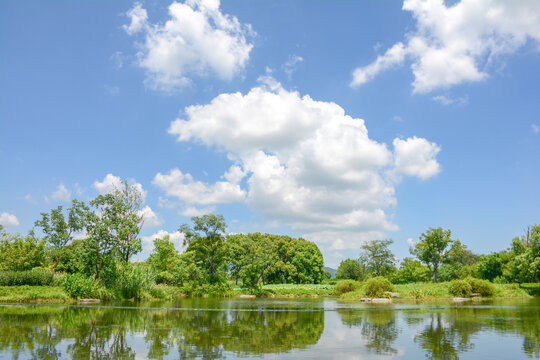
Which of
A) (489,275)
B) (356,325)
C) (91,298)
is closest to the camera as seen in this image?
(356,325)

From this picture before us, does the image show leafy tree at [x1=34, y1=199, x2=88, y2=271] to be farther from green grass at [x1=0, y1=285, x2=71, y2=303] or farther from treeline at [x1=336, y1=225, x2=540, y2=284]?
treeline at [x1=336, y1=225, x2=540, y2=284]

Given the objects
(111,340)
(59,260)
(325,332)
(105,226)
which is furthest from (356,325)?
(59,260)

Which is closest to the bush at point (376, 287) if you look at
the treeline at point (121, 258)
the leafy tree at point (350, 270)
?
the treeline at point (121, 258)

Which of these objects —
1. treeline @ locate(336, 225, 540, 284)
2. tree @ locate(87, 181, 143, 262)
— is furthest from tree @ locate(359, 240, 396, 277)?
tree @ locate(87, 181, 143, 262)

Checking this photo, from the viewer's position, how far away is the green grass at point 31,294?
3238cm

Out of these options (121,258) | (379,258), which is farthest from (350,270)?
(121,258)

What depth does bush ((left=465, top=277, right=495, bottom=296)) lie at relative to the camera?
47.9 meters

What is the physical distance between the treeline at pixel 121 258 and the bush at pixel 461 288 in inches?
1267

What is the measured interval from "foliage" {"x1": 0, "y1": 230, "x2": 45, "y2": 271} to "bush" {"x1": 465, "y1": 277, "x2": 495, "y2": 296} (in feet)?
198

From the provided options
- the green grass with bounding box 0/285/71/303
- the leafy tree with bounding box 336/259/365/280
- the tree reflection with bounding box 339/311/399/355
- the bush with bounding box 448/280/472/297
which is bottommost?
the leafy tree with bounding box 336/259/365/280

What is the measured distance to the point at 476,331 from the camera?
1734 cm

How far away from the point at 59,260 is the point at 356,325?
45.6 m

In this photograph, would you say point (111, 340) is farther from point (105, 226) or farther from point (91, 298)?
point (105, 226)

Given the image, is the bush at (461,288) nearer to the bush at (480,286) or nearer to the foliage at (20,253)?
the bush at (480,286)
